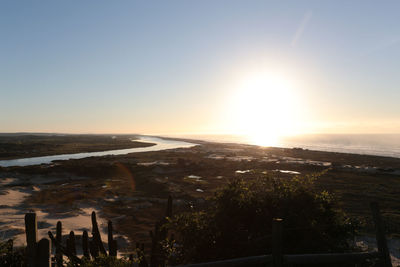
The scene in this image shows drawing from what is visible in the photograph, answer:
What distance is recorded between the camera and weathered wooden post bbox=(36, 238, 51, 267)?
5.10 metres

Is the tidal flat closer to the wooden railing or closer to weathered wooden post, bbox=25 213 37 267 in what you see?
the wooden railing

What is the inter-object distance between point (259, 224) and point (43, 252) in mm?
5679

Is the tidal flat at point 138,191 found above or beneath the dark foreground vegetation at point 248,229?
beneath

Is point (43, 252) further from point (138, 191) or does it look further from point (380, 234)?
point (138, 191)

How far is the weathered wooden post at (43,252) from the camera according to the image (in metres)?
5.10

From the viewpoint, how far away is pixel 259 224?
26.9ft

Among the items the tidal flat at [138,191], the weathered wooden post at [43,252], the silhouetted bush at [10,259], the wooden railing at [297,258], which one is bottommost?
the tidal flat at [138,191]

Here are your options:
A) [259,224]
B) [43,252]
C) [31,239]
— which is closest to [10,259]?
[31,239]

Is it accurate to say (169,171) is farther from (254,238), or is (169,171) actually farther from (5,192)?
(254,238)

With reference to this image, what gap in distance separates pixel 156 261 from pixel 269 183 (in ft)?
14.2

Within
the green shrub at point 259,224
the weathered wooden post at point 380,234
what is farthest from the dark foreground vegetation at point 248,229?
the weathered wooden post at point 380,234

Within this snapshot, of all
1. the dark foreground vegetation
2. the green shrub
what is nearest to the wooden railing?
the dark foreground vegetation

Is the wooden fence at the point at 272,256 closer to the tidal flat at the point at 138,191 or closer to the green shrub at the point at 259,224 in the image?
the green shrub at the point at 259,224

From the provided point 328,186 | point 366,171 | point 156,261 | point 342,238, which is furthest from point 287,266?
point 366,171
